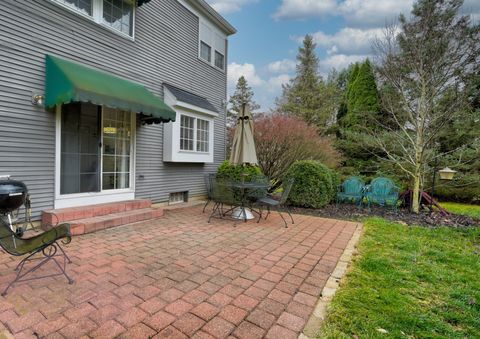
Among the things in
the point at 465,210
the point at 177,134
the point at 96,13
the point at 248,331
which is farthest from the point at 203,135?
the point at 465,210

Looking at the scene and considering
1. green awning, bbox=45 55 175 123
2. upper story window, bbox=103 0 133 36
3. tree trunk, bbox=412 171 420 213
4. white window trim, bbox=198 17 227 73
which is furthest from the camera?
white window trim, bbox=198 17 227 73

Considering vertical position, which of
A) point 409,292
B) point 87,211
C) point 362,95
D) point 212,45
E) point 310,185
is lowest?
point 409,292

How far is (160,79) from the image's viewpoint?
291 inches

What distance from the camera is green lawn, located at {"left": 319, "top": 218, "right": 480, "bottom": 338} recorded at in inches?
88.1

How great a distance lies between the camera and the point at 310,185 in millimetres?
7809

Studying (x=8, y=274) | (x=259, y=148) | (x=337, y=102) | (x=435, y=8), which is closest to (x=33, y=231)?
(x=8, y=274)

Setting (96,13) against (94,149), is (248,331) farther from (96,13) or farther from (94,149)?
(96,13)

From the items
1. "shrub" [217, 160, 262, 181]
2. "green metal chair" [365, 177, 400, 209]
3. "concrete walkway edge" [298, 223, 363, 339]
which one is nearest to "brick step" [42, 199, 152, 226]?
"shrub" [217, 160, 262, 181]

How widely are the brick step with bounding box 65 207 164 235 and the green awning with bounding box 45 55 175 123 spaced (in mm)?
2095

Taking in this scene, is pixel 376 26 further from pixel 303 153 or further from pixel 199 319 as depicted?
pixel 199 319

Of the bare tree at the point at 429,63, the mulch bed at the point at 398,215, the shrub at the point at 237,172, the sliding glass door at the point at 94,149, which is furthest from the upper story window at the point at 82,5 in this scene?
the bare tree at the point at 429,63

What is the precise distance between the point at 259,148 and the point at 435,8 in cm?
654

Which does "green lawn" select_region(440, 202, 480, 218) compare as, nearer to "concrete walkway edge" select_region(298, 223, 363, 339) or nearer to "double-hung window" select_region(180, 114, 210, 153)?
"concrete walkway edge" select_region(298, 223, 363, 339)

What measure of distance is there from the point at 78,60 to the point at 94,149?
1805 mm
